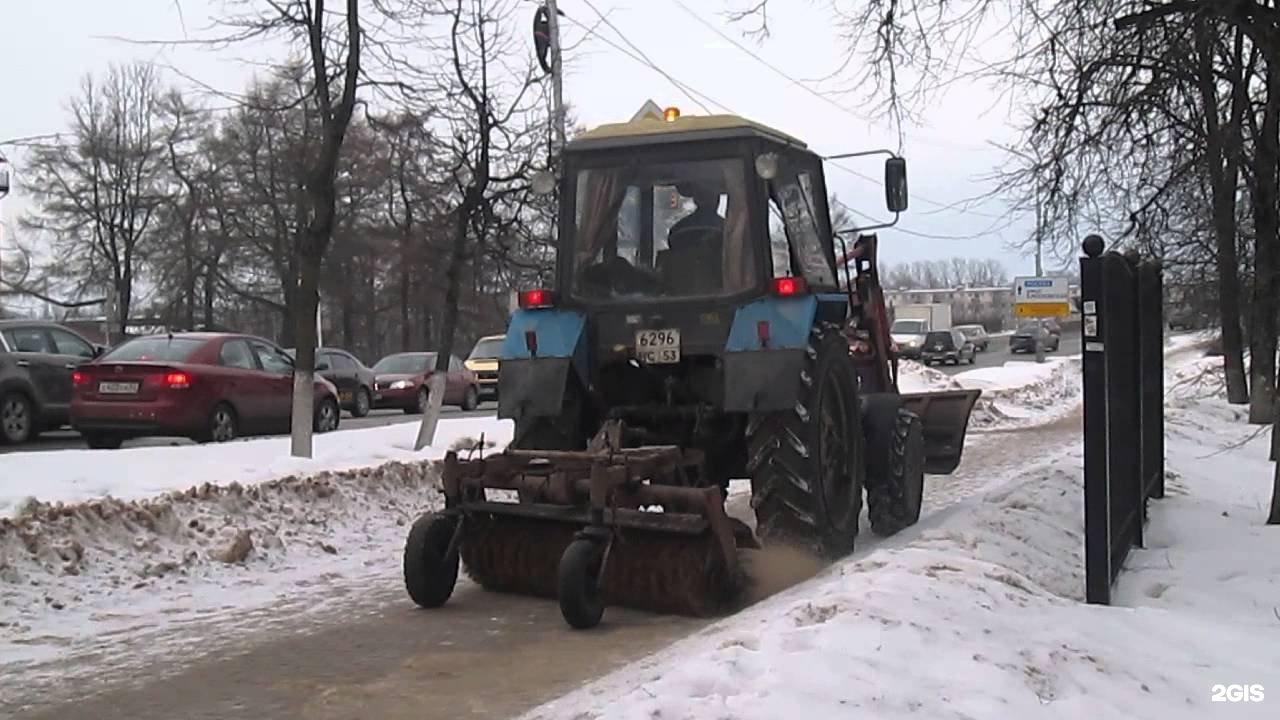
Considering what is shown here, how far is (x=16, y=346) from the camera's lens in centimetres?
1584

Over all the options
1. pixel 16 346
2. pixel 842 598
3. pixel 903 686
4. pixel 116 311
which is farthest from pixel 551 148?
pixel 116 311

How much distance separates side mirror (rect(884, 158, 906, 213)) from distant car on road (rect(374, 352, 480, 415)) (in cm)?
1920

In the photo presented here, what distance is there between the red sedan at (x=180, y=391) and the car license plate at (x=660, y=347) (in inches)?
305

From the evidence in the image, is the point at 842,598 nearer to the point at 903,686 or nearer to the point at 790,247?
the point at 903,686

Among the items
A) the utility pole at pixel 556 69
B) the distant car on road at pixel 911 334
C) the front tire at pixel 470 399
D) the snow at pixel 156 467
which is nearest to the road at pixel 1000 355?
the distant car on road at pixel 911 334

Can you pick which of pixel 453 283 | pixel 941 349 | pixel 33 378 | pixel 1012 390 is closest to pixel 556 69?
pixel 453 283

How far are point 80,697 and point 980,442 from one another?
15629 millimetres

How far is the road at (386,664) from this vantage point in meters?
5.52

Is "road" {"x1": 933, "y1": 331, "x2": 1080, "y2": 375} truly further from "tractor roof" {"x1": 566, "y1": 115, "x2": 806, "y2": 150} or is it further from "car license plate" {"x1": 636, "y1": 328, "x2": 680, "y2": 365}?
"car license plate" {"x1": 636, "y1": 328, "x2": 680, "y2": 365}

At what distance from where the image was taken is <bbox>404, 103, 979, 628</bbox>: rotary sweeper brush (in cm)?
707

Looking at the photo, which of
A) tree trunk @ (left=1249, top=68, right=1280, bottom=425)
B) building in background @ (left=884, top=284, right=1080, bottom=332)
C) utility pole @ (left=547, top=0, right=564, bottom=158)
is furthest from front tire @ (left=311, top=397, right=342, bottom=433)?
building in background @ (left=884, top=284, right=1080, bottom=332)

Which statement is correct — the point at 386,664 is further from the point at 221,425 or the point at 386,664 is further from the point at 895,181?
the point at 221,425

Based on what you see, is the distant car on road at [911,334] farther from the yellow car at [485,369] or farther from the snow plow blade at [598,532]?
the snow plow blade at [598,532]

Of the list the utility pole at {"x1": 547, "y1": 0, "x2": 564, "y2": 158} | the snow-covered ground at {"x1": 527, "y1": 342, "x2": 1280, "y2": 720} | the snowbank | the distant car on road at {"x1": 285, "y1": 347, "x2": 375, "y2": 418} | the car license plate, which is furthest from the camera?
the distant car on road at {"x1": 285, "y1": 347, "x2": 375, "y2": 418}
